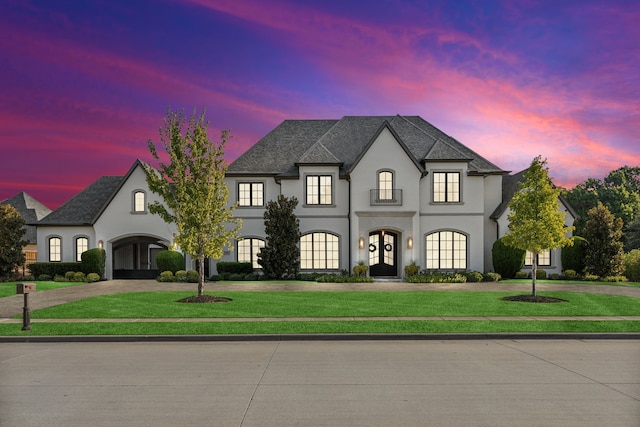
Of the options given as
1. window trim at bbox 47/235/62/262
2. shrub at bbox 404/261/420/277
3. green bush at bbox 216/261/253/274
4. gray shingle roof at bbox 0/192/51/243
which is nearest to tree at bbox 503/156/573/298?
shrub at bbox 404/261/420/277

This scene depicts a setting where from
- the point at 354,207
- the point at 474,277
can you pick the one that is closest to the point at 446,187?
the point at 474,277

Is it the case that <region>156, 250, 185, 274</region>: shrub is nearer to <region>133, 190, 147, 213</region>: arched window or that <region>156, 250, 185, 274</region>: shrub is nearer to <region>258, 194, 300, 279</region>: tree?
<region>133, 190, 147, 213</region>: arched window

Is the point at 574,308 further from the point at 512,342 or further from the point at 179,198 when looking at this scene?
the point at 179,198

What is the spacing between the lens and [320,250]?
3075 cm

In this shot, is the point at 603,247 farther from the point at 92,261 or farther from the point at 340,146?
the point at 92,261

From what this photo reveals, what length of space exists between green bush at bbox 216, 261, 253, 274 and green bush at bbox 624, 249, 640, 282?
943 inches

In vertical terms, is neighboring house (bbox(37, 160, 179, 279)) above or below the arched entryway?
above

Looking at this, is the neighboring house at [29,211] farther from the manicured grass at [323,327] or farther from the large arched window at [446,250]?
the large arched window at [446,250]

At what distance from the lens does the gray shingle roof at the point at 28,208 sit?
141 ft

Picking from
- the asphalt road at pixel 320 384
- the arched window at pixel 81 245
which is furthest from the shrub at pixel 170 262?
the asphalt road at pixel 320 384

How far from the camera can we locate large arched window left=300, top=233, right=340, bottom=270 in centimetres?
3067

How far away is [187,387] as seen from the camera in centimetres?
766

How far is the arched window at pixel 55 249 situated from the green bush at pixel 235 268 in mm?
11832

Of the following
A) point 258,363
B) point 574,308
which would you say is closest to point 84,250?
point 258,363
